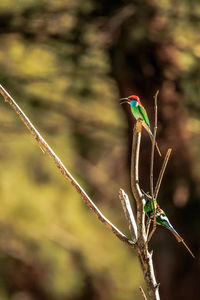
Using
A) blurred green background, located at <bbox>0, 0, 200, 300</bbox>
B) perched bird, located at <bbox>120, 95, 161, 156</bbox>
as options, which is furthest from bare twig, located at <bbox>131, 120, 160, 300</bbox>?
blurred green background, located at <bbox>0, 0, 200, 300</bbox>

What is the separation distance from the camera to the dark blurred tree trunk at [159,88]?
3756 millimetres

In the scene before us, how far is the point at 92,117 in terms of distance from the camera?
5.34m

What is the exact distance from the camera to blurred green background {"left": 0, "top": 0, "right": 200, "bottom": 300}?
12.6 ft

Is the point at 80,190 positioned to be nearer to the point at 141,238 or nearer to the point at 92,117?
the point at 141,238

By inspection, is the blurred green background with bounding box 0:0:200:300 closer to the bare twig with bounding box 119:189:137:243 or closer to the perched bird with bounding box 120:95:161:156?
the perched bird with bounding box 120:95:161:156

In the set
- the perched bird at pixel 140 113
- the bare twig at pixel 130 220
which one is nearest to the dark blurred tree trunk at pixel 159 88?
the perched bird at pixel 140 113

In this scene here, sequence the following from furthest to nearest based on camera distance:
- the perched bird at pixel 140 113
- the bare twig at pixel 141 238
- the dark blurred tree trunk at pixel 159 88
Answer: the dark blurred tree trunk at pixel 159 88
the perched bird at pixel 140 113
the bare twig at pixel 141 238

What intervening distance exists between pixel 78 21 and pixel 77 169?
2.91 metres

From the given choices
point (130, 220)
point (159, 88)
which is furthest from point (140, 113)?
point (159, 88)

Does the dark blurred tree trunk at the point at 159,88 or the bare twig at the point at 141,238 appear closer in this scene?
the bare twig at the point at 141,238

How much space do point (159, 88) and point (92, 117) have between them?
1.56 m

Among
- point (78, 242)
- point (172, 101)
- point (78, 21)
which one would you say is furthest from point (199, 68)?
point (78, 242)

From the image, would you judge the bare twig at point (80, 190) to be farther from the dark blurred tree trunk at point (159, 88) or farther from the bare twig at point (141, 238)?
the dark blurred tree trunk at point (159, 88)

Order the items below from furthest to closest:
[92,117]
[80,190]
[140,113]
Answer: [92,117] < [140,113] < [80,190]
